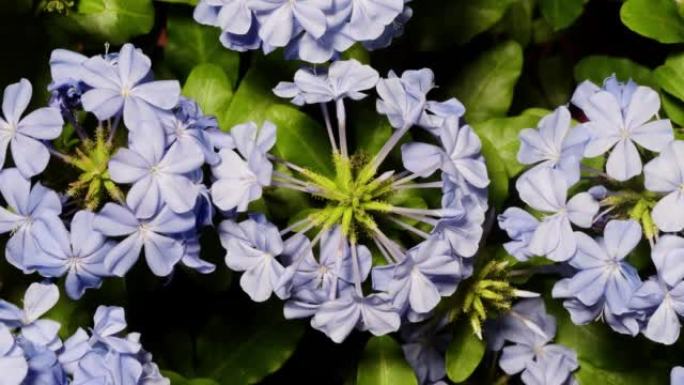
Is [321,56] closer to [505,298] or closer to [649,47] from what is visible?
[505,298]

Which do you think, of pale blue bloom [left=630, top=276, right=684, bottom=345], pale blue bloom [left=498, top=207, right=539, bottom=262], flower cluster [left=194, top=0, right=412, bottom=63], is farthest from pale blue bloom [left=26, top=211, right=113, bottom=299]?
pale blue bloom [left=630, top=276, right=684, bottom=345]

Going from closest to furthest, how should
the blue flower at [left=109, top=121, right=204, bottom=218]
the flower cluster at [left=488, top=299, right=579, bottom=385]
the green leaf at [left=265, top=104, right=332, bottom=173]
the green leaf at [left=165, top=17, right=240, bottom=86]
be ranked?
the blue flower at [left=109, top=121, right=204, bottom=218], the green leaf at [left=265, top=104, right=332, bottom=173], the flower cluster at [left=488, top=299, right=579, bottom=385], the green leaf at [left=165, top=17, right=240, bottom=86]

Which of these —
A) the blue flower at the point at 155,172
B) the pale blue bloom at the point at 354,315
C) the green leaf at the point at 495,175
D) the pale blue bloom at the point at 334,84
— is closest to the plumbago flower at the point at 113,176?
the blue flower at the point at 155,172

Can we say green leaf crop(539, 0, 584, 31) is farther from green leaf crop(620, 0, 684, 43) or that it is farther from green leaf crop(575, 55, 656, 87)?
green leaf crop(620, 0, 684, 43)

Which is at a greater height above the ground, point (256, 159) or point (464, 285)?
point (256, 159)

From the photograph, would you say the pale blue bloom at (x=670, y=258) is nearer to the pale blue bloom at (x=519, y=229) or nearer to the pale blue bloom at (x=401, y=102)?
the pale blue bloom at (x=519, y=229)

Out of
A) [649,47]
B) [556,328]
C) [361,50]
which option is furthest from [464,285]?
[649,47]

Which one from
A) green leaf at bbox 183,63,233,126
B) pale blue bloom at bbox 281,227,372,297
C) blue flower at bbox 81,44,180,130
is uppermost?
blue flower at bbox 81,44,180,130

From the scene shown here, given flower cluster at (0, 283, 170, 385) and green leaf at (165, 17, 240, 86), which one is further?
green leaf at (165, 17, 240, 86)
